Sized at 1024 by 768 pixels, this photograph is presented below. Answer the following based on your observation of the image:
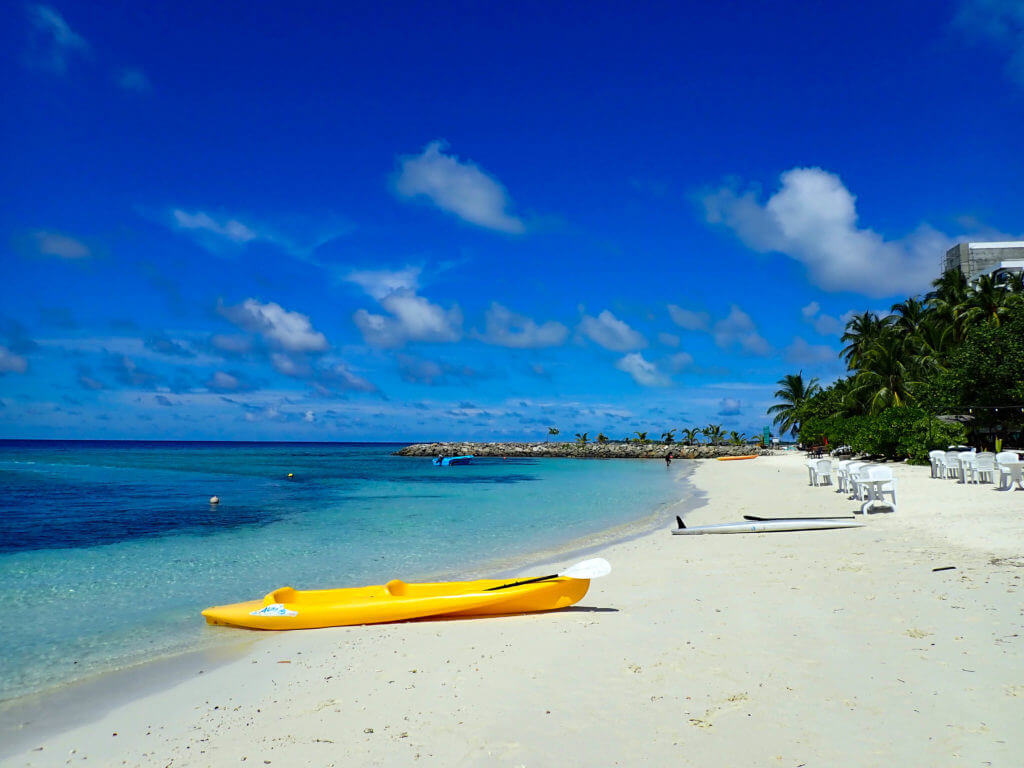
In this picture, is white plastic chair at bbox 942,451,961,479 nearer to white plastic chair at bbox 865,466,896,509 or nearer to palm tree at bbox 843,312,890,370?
white plastic chair at bbox 865,466,896,509

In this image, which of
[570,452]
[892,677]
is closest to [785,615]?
[892,677]

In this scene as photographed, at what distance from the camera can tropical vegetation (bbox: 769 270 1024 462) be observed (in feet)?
81.4

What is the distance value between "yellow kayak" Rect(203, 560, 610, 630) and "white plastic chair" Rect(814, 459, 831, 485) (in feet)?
52.6

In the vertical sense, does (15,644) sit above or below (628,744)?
below

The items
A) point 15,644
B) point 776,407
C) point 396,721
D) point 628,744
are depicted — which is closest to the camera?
point 628,744

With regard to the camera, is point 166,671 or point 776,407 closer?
point 166,671

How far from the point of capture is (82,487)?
2967 cm

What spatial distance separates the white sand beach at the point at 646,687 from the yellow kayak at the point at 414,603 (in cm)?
13

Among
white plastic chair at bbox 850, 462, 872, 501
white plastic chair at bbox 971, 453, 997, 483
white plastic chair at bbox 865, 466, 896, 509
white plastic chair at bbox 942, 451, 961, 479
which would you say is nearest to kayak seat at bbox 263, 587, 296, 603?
white plastic chair at bbox 865, 466, 896, 509

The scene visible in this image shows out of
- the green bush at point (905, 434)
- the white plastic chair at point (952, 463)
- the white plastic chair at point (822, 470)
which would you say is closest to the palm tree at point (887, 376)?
the green bush at point (905, 434)

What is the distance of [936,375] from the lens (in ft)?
100.0

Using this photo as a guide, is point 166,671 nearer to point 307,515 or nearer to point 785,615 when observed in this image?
point 785,615

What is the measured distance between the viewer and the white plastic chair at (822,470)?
770 inches

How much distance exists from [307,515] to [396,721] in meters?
15.9
